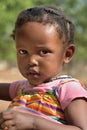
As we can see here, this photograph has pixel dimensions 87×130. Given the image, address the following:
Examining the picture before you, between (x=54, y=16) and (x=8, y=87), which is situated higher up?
(x=54, y=16)

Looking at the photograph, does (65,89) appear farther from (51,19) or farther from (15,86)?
(15,86)

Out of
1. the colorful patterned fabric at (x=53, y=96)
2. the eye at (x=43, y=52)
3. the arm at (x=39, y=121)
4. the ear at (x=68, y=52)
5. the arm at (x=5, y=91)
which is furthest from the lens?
the arm at (x=5, y=91)

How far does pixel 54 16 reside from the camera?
7.59ft

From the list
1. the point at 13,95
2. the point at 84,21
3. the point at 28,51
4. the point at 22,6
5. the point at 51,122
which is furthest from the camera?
the point at 84,21

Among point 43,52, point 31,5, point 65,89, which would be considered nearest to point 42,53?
point 43,52

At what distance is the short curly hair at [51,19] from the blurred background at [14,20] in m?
17.4

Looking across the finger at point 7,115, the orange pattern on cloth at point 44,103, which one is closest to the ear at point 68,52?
the orange pattern on cloth at point 44,103

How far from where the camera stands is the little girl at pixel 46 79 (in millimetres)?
2018

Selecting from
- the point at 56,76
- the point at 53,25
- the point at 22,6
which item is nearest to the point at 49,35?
the point at 53,25

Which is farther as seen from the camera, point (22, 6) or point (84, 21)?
point (84, 21)

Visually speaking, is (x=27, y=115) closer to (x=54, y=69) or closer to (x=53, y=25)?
(x=54, y=69)

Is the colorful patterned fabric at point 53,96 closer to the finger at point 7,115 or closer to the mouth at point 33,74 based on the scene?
the mouth at point 33,74

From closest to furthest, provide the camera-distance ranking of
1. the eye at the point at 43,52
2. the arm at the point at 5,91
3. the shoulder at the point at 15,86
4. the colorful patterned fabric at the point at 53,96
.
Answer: the colorful patterned fabric at the point at 53,96 < the eye at the point at 43,52 < the shoulder at the point at 15,86 < the arm at the point at 5,91

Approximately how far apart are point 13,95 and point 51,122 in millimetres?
682
